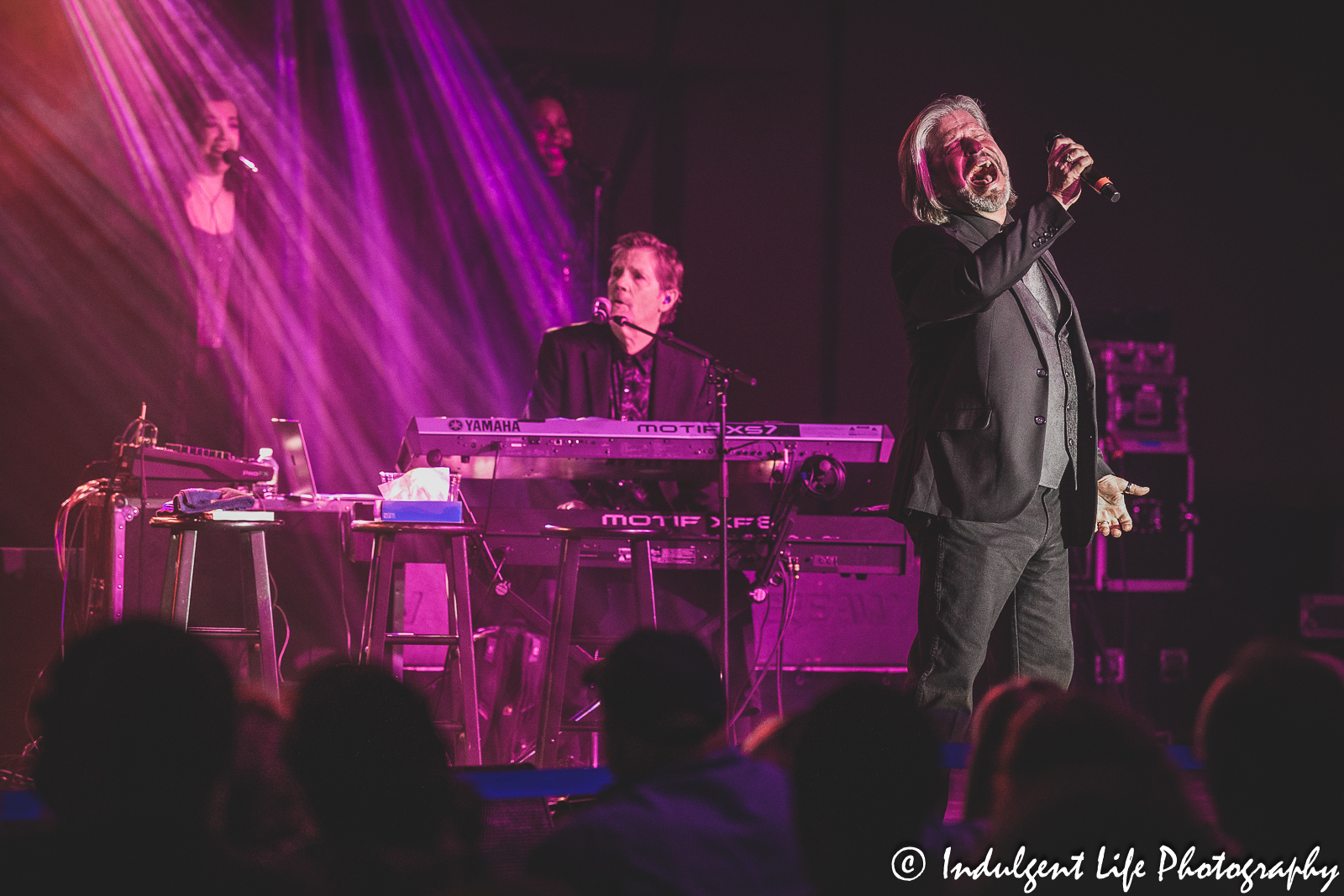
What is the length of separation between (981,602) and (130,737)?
1.89 metres

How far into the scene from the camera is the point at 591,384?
520cm

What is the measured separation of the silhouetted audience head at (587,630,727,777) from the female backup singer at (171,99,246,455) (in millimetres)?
5043

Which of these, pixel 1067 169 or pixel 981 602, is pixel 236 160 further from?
pixel 981 602

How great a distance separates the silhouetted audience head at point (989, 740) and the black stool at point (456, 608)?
7.88 ft

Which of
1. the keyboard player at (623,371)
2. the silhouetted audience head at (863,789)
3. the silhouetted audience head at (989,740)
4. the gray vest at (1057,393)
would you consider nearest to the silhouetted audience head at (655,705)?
the silhouetted audience head at (863,789)

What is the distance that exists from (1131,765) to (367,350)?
20.0 ft

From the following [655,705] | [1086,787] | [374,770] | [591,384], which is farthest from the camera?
[591,384]

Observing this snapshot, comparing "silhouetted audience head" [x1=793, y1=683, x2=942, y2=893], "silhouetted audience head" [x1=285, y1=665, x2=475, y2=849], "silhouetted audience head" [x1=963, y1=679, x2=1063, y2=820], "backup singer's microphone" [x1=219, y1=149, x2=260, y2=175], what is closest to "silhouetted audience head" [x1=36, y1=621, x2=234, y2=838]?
"silhouetted audience head" [x1=285, y1=665, x2=475, y2=849]

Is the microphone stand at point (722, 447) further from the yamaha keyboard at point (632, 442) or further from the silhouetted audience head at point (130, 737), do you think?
the silhouetted audience head at point (130, 737)

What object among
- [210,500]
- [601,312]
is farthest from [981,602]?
[210,500]

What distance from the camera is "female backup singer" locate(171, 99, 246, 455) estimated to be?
6238 mm

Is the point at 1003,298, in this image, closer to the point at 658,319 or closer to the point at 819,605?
the point at 819,605

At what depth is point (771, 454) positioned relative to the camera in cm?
403

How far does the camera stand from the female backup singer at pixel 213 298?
624cm
